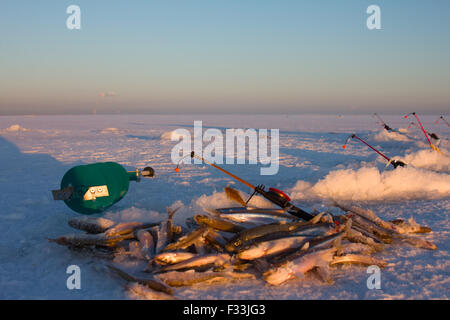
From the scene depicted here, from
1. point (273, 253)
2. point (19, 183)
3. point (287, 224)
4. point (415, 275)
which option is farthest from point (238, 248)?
point (19, 183)

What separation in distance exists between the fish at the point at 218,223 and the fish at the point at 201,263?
0.57 metres

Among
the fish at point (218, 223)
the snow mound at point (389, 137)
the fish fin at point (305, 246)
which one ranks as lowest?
the fish fin at point (305, 246)

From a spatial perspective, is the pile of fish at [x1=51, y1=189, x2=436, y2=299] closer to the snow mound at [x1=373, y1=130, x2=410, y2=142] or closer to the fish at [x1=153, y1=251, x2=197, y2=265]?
the fish at [x1=153, y1=251, x2=197, y2=265]

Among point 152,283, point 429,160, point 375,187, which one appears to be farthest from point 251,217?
point 429,160

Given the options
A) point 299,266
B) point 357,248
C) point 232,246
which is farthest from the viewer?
point 357,248

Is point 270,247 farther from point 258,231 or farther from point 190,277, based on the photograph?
point 190,277

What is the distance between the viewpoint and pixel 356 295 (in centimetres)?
307

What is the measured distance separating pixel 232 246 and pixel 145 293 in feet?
3.51

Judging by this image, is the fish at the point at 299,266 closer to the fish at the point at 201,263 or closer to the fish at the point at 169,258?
the fish at the point at 201,263

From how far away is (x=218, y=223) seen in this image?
391cm

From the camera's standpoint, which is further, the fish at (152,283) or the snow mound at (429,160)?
the snow mound at (429,160)

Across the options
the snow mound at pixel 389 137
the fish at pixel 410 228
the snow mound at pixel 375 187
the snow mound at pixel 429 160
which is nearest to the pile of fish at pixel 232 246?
the fish at pixel 410 228

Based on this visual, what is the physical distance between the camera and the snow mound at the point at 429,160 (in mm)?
10992

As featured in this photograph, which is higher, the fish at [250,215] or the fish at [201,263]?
the fish at [250,215]
